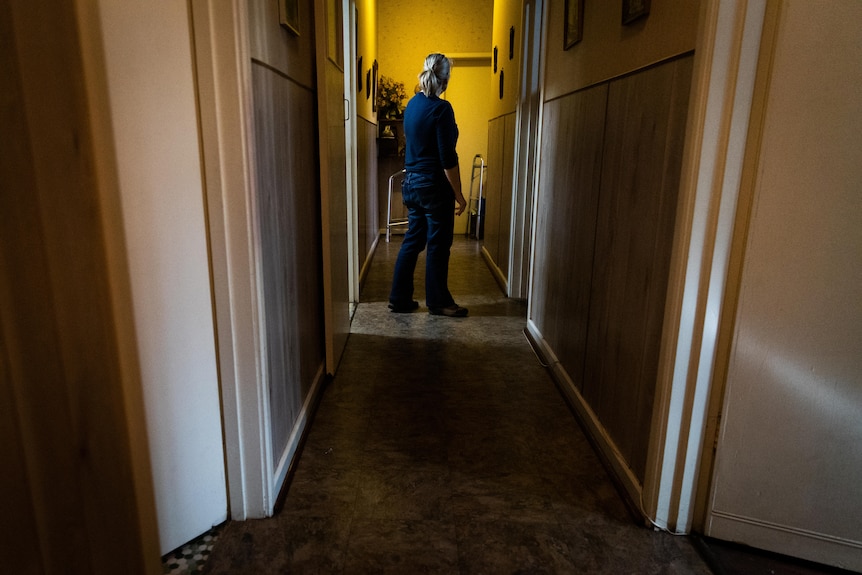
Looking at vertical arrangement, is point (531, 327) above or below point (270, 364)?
below

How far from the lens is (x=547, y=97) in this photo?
287 cm

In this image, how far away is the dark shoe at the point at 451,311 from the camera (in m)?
3.53

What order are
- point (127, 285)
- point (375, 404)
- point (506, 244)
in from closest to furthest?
point (127, 285) → point (375, 404) → point (506, 244)

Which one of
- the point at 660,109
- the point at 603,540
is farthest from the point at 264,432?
the point at 660,109

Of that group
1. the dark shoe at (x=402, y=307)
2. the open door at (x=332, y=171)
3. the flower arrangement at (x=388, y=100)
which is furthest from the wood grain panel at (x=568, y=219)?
the flower arrangement at (x=388, y=100)

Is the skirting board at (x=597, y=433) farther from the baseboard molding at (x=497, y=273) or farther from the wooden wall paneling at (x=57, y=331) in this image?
the wooden wall paneling at (x=57, y=331)

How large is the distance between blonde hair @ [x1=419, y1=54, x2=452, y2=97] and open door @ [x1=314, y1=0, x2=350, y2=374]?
0.48 m

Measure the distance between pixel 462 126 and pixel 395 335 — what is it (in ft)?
13.7

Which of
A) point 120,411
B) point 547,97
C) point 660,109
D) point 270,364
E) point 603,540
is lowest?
point 603,540

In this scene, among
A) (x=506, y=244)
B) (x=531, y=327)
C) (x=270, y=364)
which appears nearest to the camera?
(x=270, y=364)

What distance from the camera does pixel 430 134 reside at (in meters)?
3.17

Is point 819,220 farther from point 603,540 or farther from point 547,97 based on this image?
point 547,97

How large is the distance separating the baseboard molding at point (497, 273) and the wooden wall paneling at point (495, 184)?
38mm

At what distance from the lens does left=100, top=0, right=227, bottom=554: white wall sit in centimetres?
117
